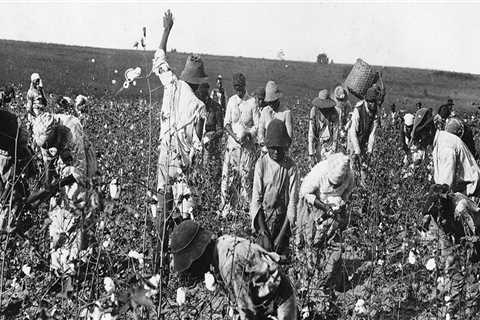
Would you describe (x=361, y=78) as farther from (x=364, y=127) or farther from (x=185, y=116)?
(x=185, y=116)

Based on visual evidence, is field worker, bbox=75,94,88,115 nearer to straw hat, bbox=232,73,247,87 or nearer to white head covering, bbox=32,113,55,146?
straw hat, bbox=232,73,247,87

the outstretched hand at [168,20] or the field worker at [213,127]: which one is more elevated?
the outstretched hand at [168,20]

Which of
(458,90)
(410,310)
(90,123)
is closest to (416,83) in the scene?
(458,90)

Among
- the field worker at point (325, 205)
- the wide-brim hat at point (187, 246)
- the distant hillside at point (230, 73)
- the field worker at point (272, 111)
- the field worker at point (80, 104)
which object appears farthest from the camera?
the distant hillside at point (230, 73)

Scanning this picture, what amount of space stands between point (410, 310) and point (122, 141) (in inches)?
189

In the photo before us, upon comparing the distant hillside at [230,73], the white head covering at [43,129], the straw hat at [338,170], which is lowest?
the distant hillside at [230,73]

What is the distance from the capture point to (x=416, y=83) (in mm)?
43344

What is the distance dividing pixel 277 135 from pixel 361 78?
449 centimetres

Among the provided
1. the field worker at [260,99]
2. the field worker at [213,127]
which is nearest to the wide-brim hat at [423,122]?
the field worker at [260,99]

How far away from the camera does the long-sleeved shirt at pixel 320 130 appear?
9.34 m

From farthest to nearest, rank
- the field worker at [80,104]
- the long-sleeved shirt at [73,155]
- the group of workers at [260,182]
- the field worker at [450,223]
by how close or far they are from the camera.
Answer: the field worker at [80,104] < the long-sleeved shirt at [73,155] < the field worker at [450,223] < the group of workers at [260,182]

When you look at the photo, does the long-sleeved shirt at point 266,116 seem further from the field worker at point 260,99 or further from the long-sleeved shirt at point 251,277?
the long-sleeved shirt at point 251,277

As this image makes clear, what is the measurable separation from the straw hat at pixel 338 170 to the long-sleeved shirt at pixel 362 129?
287 centimetres

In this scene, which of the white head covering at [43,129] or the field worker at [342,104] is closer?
the white head covering at [43,129]
